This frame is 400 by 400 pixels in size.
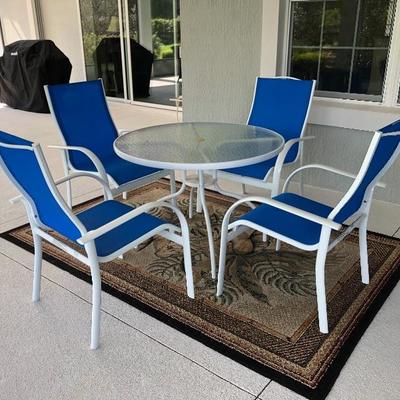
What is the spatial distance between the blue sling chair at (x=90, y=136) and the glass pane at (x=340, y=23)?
1.66 meters

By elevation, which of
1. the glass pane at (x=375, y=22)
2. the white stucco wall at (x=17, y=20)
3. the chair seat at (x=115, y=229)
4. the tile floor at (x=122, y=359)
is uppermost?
the white stucco wall at (x=17, y=20)

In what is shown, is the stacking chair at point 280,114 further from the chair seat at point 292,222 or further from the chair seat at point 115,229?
the chair seat at point 115,229

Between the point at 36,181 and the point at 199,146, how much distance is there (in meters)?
0.88

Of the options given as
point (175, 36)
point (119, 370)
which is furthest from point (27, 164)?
point (175, 36)

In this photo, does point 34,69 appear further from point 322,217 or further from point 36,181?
point 322,217

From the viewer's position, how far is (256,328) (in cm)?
182

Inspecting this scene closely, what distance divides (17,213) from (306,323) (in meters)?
2.26

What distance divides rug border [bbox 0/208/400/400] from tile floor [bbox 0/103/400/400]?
3cm

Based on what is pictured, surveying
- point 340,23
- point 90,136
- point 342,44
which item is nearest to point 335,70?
point 342,44

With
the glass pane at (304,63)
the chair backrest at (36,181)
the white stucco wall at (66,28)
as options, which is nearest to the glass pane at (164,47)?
the white stucco wall at (66,28)

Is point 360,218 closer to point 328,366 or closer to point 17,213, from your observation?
point 328,366

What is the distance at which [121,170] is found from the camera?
254 centimetres

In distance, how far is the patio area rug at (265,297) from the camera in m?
1.66

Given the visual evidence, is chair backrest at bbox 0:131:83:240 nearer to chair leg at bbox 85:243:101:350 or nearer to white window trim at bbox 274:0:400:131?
chair leg at bbox 85:243:101:350
